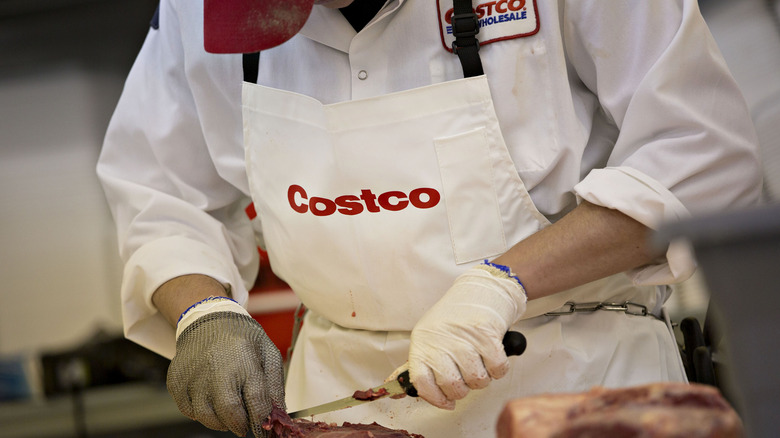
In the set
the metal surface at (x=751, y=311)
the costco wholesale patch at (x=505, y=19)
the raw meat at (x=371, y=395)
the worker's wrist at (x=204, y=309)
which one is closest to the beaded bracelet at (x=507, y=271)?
the raw meat at (x=371, y=395)

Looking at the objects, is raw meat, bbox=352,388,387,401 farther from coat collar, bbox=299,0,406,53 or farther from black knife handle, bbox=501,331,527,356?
coat collar, bbox=299,0,406,53

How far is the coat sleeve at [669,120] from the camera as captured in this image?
1741mm

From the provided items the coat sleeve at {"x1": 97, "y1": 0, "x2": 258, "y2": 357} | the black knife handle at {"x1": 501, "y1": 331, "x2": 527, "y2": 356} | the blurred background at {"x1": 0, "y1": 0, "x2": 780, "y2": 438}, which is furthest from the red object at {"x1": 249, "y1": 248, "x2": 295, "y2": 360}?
the blurred background at {"x1": 0, "y1": 0, "x2": 780, "y2": 438}

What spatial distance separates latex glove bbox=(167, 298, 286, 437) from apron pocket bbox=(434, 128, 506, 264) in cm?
55

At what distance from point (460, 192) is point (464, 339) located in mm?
365

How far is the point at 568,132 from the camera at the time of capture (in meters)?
1.90

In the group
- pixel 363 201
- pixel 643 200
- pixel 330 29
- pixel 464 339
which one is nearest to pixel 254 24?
pixel 330 29

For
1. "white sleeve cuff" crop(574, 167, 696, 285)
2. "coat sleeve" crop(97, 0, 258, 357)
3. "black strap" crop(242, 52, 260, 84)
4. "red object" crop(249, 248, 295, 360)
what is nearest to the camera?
"white sleeve cuff" crop(574, 167, 696, 285)

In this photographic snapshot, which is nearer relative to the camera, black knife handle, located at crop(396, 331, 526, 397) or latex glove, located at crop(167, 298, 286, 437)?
black knife handle, located at crop(396, 331, 526, 397)

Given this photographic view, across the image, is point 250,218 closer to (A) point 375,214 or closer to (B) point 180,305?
(B) point 180,305

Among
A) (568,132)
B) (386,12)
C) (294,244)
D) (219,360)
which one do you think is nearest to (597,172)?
(568,132)

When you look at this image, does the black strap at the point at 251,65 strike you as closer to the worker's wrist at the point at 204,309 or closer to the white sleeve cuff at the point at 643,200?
the worker's wrist at the point at 204,309

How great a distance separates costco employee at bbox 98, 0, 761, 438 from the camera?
69.7 inches

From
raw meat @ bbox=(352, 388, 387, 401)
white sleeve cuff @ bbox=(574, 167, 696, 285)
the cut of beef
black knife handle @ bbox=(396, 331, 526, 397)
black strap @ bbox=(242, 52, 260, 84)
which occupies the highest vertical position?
black strap @ bbox=(242, 52, 260, 84)
